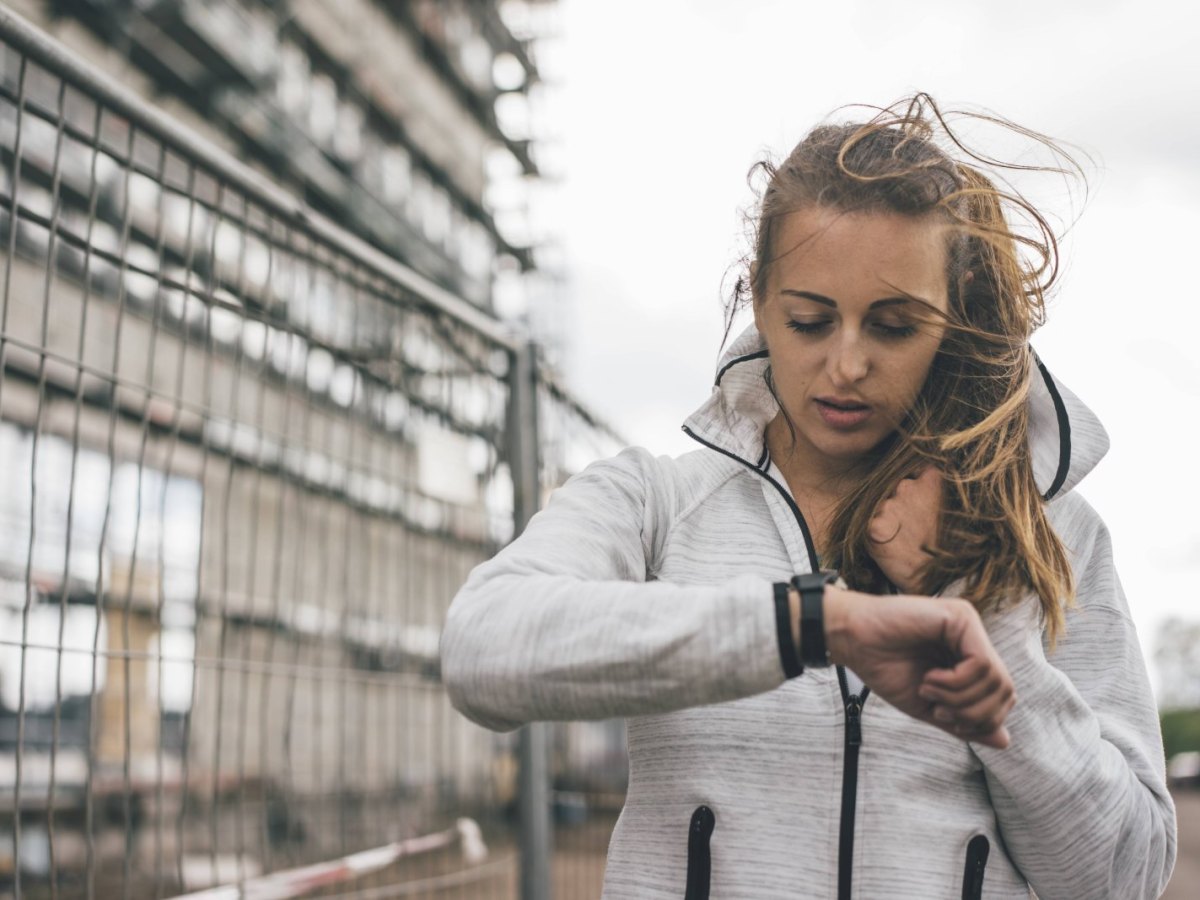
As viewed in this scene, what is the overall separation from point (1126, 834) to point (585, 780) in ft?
11.6

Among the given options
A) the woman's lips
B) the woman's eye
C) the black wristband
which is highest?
the woman's eye

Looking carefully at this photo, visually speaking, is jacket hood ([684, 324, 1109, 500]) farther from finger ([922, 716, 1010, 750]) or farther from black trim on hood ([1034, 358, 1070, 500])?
finger ([922, 716, 1010, 750])

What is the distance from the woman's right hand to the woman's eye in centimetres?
48

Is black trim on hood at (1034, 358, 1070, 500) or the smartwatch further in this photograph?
black trim on hood at (1034, 358, 1070, 500)

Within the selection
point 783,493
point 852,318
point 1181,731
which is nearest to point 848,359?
point 852,318

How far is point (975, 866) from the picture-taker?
1.41 metres

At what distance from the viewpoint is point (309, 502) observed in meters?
3.03

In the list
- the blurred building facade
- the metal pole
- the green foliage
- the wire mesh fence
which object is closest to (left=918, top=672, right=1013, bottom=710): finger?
the wire mesh fence

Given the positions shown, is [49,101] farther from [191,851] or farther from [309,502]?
[191,851]

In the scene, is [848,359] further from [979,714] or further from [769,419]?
[979,714]

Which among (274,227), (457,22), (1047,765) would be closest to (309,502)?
(274,227)

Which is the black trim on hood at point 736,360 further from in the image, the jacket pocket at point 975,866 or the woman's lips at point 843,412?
the jacket pocket at point 975,866

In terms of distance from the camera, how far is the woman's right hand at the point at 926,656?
109 cm

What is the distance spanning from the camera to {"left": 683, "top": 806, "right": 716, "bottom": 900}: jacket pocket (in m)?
1.39
